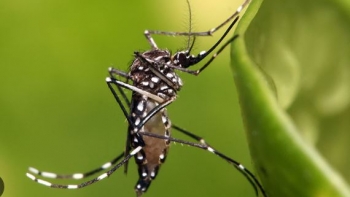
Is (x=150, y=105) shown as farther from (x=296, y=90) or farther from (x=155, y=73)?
(x=296, y=90)

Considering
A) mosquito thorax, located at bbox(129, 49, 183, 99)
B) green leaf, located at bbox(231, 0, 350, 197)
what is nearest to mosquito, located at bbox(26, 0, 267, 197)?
mosquito thorax, located at bbox(129, 49, 183, 99)

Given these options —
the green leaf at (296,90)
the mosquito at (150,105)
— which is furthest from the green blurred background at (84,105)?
the green leaf at (296,90)

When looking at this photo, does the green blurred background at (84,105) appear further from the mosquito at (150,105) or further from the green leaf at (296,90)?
the green leaf at (296,90)

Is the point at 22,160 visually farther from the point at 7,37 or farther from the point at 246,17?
the point at 246,17

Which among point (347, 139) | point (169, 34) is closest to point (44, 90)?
point (169, 34)

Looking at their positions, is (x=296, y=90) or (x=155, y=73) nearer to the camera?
(x=296, y=90)

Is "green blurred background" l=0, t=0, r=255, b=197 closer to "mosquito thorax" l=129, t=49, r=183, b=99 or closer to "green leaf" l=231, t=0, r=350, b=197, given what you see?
"mosquito thorax" l=129, t=49, r=183, b=99

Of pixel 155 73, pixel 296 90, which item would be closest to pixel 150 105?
pixel 155 73
